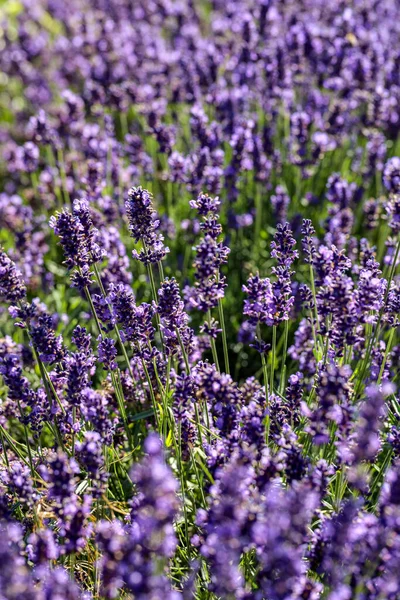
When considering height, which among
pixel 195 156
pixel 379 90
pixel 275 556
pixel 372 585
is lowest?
pixel 372 585

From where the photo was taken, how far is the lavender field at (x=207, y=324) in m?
2.12

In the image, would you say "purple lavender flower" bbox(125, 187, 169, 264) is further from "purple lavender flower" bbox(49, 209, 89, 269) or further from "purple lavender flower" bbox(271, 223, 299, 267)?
"purple lavender flower" bbox(271, 223, 299, 267)

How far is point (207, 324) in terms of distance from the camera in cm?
292

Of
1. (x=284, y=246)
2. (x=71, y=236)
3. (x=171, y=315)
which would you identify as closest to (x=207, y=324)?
(x=171, y=315)

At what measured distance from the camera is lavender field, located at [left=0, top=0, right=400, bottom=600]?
83.4 inches

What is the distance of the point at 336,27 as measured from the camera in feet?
19.4

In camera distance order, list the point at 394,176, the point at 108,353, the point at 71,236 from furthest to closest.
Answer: the point at 394,176
the point at 108,353
the point at 71,236

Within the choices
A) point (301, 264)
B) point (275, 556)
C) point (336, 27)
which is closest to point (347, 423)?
point (275, 556)

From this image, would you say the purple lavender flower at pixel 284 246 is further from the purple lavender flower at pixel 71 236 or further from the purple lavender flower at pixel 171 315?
the purple lavender flower at pixel 71 236

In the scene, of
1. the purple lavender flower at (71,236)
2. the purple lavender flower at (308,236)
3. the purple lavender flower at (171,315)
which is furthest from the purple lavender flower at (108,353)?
the purple lavender flower at (308,236)

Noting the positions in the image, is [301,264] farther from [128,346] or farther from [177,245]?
[128,346]

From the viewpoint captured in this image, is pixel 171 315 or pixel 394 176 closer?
pixel 171 315

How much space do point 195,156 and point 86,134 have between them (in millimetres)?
1223

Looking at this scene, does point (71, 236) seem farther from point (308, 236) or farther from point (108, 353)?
point (308, 236)
